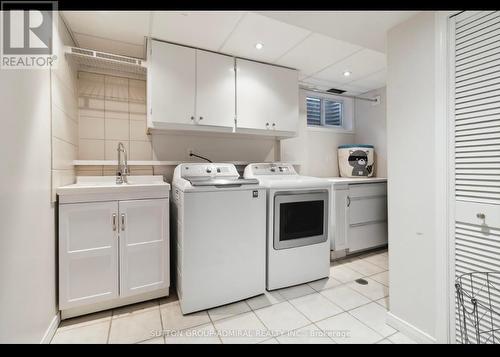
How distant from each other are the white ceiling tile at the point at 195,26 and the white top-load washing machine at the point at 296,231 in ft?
4.42

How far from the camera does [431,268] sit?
1405mm

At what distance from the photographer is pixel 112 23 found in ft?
6.12

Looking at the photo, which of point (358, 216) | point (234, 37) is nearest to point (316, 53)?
point (234, 37)

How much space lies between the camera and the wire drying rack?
1166mm

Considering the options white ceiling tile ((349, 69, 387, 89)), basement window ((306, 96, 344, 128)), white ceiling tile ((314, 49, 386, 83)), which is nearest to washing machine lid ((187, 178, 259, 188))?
white ceiling tile ((314, 49, 386, 83))

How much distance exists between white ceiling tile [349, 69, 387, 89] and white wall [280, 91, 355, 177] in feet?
2.43

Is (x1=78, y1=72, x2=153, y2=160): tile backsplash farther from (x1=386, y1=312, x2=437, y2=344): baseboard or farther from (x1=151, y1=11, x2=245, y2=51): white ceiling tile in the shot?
(x1=386, y1=312, x2=437, y2=344): baseboard

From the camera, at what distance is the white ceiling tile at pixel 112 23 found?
176 centimetres

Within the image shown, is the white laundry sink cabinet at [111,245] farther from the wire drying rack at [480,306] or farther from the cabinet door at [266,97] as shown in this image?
the wire drying rack at [480,306]

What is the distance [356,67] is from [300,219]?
193cm

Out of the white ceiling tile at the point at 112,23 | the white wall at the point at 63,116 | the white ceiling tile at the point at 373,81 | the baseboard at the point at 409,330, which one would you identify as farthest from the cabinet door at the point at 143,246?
the white ceiling tile at the point at 373,81

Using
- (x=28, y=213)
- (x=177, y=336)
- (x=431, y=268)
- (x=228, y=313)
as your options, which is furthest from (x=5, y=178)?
(x=431, y=268)

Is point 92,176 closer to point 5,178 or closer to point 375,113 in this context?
point 5,178

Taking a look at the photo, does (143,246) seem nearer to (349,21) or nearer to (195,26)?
(195,26)
